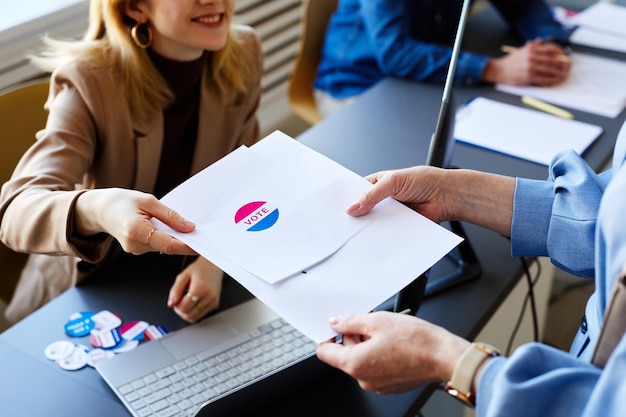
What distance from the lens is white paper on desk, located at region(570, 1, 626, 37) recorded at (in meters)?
2.28

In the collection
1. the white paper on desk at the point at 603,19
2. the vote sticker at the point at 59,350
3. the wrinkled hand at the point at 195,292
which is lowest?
the vote sticker at the point at 59,350

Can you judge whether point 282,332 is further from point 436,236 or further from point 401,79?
point 401,79

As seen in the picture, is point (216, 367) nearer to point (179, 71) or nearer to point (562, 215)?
point (562, 215)

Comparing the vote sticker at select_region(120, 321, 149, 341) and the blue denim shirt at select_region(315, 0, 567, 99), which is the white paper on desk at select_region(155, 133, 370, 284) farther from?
the blue denim shirt at select_region(315, 0, 567, 99)

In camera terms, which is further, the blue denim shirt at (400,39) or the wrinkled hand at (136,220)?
the blue denim shirt at (400,39)

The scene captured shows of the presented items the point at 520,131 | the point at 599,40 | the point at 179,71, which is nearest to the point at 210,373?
the point at 179,71

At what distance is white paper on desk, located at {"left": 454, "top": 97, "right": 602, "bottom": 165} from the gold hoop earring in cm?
75

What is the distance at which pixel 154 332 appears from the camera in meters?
1.12

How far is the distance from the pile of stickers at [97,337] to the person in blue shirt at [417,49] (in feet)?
3.83

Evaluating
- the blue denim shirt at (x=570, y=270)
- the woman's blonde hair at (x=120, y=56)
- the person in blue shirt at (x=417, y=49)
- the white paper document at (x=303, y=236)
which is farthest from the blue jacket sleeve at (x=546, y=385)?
the person in blue shirt at (x=417, y=49)

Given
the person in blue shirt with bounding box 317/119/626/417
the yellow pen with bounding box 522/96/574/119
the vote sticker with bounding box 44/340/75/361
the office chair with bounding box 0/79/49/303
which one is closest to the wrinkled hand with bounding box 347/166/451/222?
the person in blue shirt with bounding box 317/119/626/417

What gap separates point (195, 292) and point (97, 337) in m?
0.16

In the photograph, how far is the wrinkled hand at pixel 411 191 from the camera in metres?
1.00

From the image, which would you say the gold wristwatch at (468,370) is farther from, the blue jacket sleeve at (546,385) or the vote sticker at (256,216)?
the vote sticker at (256,216)
